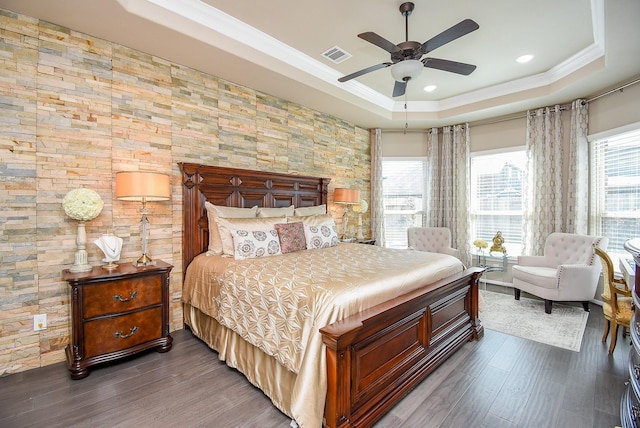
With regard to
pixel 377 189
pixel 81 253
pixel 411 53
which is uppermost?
pixel 411 53

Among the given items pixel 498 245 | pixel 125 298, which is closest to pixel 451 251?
pixel 498 245

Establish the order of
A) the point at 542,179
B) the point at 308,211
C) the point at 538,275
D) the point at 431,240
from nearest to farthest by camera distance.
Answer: the point at 538,275 → the point at 308,211 → the point at 542,179 → the point at 431,240

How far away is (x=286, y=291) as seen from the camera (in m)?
1.91

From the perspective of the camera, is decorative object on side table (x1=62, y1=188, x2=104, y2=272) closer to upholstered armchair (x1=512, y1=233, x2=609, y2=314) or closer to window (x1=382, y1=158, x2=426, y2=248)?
window (x1=382, y1=158, x2=426, y2=248)

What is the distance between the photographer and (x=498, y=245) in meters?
4.96

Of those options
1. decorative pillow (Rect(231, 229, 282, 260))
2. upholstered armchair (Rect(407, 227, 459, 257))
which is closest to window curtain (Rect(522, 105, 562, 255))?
upholstered armchair (Rect(407, 227, 459, 257))

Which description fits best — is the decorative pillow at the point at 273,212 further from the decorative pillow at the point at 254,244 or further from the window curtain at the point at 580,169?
the window curtain at the point at 580,169

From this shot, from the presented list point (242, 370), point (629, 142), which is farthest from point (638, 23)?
point (242, 370)

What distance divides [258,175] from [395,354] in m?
2.73

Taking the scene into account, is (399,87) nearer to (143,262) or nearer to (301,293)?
(301,293)

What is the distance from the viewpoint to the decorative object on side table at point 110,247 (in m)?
2.56

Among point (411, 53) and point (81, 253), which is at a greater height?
point (411, 53)

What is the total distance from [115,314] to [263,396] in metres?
1.43

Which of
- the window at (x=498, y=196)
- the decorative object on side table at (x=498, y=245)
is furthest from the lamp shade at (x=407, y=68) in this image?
the decorative object on side table at (x=498, y=245)
